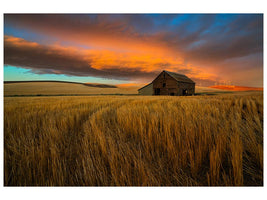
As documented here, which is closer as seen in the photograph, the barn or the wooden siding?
the barn

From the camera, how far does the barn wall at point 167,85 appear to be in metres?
15.1

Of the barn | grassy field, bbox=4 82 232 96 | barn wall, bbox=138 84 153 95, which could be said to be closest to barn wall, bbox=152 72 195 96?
the barn

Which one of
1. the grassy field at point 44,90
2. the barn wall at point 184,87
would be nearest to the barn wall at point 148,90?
the grassy field at point 44,90

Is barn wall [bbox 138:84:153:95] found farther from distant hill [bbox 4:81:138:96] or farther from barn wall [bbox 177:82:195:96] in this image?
barn wall [bbox 177:82:195:96]

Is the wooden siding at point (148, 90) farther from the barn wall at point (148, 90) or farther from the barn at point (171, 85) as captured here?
the barn at point (171, 85)

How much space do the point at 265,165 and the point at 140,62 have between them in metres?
3.74

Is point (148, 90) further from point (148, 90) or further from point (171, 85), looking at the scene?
point (171, 85)

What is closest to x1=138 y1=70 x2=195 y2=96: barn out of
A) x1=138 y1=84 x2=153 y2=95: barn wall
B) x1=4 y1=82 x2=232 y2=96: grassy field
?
x1=138 y1=84 x2=153 y2=95: barn wall

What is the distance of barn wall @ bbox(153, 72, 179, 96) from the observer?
15.1 meters

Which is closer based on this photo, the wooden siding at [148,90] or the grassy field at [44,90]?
the grassy field at [44,90]

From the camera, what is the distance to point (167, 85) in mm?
15719

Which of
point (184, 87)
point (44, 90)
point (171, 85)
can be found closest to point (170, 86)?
point (171, 85)

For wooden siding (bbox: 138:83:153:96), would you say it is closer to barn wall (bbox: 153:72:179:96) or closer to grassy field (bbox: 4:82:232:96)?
barn wall (bbox: 153:72:179:96)

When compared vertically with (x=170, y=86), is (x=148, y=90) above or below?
below
